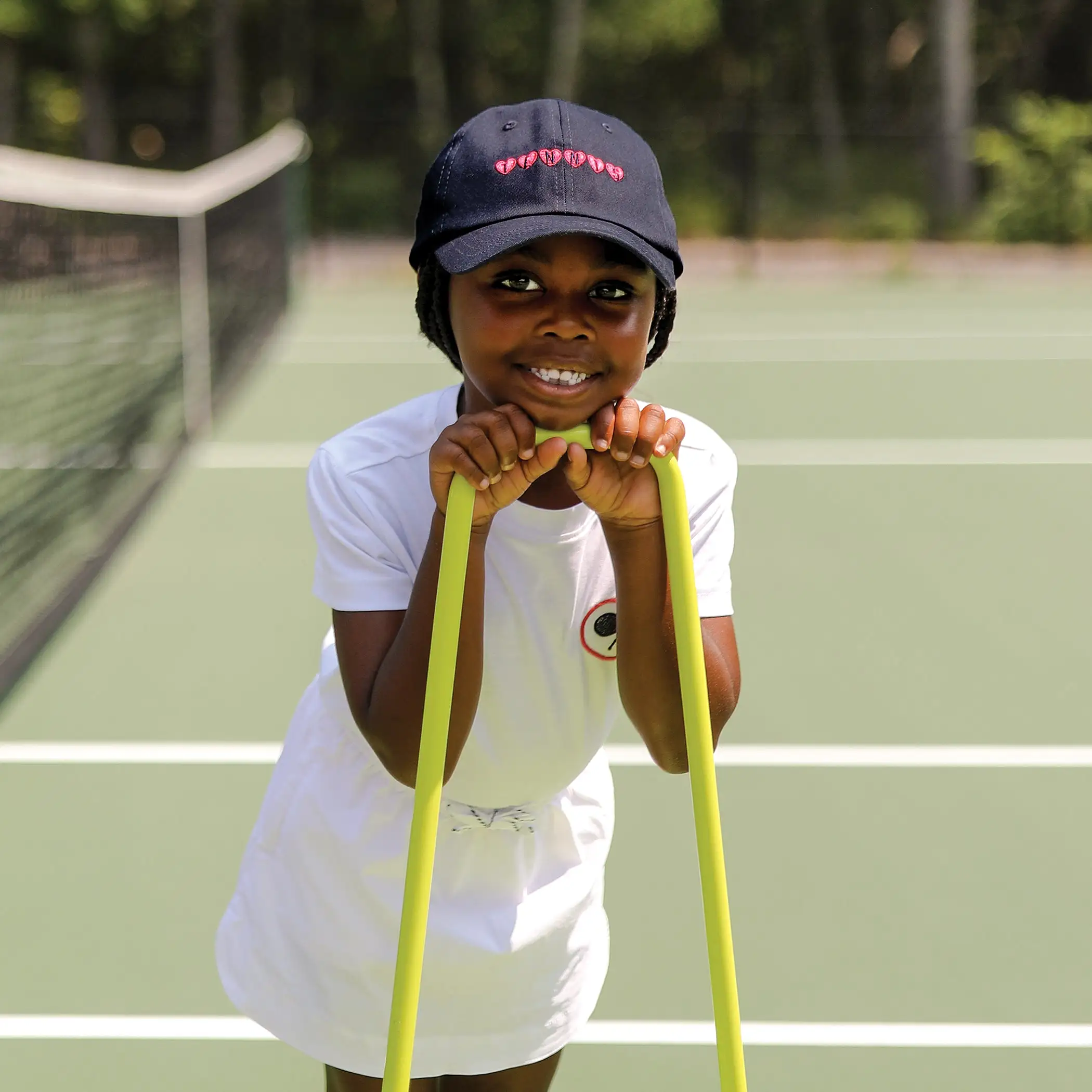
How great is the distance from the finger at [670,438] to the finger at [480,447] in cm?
19

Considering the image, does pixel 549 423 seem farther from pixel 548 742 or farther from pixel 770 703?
pixel 770 703

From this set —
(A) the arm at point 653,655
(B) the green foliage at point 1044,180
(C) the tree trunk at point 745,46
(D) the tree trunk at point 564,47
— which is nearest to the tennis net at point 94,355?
(A) the arm at point 653,655

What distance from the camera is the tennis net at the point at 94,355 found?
19.9 ft

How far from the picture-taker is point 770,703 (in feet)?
17.4

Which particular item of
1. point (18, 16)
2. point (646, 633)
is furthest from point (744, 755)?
point (18, 16)

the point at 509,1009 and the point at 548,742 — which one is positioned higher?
the point at 548,742

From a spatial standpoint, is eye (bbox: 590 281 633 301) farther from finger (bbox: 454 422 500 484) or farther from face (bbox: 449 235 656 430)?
finger (bbox: 454 422 500 484)

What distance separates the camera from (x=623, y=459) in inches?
73.6

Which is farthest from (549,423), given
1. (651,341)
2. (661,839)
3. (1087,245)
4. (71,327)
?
(1087,245)

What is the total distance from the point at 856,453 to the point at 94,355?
417 centimetres

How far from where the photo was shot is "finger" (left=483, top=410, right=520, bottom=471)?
1.82m

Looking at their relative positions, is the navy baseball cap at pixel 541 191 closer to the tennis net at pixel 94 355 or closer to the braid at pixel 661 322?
the braid at pixel 661 322

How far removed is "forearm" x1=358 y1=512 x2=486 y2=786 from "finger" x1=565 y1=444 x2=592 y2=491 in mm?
156

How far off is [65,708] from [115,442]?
108 inches
